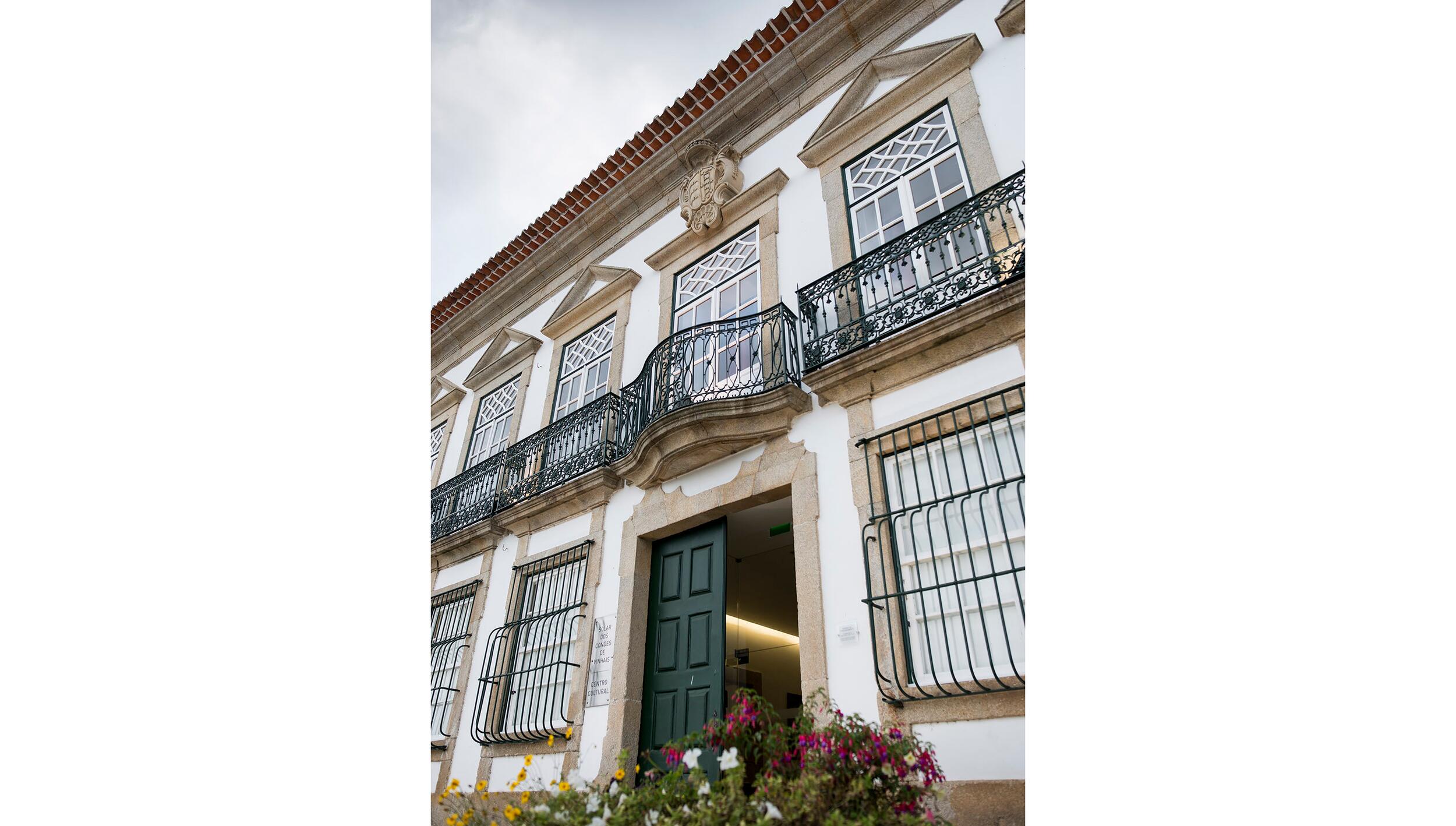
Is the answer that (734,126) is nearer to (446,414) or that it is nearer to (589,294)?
(589,294)

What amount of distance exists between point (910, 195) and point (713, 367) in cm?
213

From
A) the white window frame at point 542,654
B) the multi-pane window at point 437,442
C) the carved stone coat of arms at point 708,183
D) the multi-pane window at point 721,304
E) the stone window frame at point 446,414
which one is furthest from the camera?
the multi-pane window at point 437,442

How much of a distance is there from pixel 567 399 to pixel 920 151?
4570 millimetres

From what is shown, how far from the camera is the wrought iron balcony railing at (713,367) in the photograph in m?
5.43

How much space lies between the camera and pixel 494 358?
9789mm

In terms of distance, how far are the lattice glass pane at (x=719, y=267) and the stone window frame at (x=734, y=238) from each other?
0.06 meters

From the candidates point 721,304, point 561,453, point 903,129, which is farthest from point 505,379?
point 903,129

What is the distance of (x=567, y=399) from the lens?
7996 mm

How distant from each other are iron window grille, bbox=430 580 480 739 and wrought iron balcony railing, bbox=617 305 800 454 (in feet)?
8.94

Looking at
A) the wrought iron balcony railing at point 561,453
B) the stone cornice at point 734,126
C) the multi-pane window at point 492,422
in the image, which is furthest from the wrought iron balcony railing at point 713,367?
the multi-pane window at point 492,422

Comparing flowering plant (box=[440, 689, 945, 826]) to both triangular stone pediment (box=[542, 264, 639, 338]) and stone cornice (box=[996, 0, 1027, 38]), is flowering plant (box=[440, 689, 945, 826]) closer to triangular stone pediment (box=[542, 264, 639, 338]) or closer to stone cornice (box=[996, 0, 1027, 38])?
stone cornice (box=[996, 0, 1027, 38])

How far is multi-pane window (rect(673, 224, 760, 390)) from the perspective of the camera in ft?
19.5

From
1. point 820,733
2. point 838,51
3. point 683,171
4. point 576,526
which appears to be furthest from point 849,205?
point 820,733

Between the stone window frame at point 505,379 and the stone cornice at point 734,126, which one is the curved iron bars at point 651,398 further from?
the stone cornice at point 734,126
